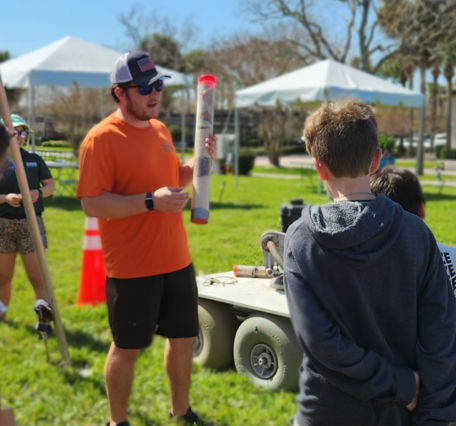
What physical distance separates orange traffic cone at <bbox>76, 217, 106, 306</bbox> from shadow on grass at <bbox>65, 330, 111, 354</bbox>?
645 millimetres

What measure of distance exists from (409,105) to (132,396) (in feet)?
34.7

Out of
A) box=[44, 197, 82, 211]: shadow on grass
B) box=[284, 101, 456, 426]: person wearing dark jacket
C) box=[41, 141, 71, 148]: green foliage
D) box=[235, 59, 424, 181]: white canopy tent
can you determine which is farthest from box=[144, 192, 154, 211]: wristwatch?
box=[235, 59, 424, 181]: white canopy tent

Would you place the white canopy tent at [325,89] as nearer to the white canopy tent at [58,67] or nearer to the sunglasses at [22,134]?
the white canopy tent at [58,67]

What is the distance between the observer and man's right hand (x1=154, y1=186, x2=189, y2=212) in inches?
91.7

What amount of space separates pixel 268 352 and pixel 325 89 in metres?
9.22

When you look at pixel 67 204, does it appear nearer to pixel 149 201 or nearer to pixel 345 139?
pixel 149 201

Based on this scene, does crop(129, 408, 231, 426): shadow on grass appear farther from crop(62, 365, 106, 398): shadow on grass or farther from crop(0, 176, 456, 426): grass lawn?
crop(62, 365, 106, 398): shadow on grass

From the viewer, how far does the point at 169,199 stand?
2330 millimetres

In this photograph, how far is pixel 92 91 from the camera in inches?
860

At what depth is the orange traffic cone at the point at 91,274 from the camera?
519 cm

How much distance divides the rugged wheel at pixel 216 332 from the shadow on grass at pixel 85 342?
1.47 m

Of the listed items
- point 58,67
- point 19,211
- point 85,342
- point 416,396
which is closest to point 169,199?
point 19,211

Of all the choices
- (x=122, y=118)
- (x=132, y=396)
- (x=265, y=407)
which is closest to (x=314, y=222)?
(x=122, y=118)

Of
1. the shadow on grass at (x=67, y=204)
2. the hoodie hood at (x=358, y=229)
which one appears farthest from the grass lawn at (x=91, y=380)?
the shadow on grass at (x=67, y=204)
